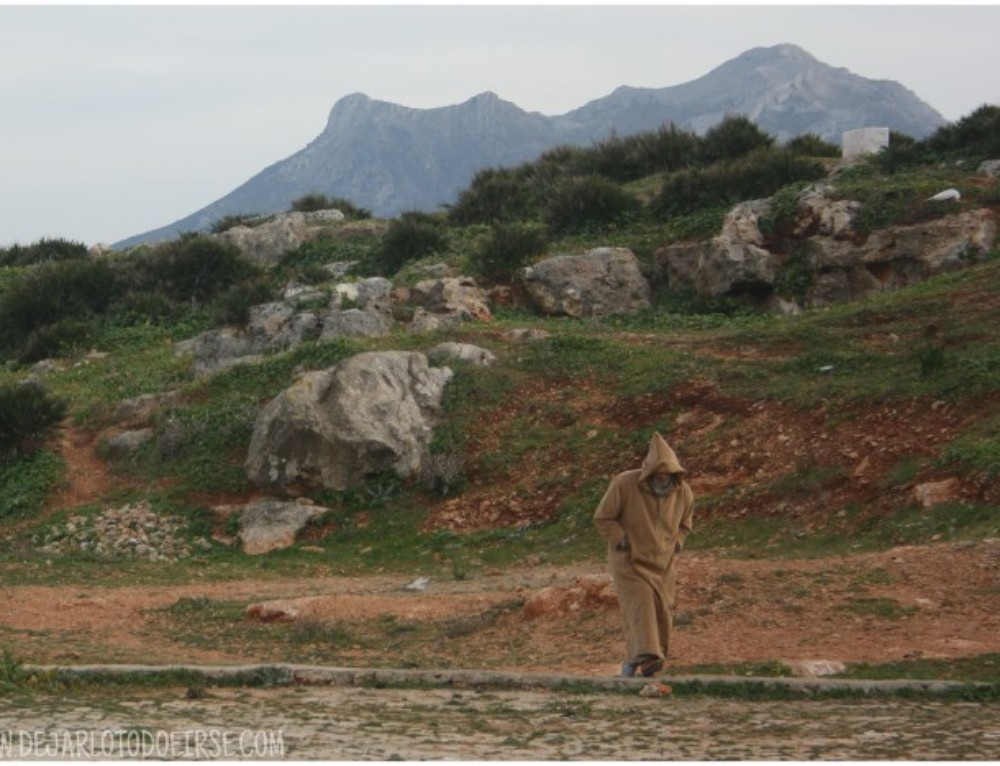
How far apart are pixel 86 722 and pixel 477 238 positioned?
19.8 metres

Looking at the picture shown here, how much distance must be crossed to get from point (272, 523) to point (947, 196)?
11.7m

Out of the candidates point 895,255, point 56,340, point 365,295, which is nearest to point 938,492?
point 895,255

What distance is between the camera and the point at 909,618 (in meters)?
10.4

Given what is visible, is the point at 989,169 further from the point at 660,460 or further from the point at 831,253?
the point at 660,460

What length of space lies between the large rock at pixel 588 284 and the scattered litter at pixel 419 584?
9.50 meters

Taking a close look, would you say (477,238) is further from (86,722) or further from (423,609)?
(86,722)

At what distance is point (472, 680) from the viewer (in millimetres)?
9391

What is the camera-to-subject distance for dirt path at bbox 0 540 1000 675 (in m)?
10.2

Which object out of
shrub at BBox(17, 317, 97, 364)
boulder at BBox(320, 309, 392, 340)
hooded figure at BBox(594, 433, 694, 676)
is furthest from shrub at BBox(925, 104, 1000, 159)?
hooded figure at BBox(594, 433, 694, 676)

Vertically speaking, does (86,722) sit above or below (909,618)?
above

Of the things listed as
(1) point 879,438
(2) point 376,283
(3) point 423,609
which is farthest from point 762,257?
(3) point 423,609

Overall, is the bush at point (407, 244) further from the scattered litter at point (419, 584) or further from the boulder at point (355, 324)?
the scattered litter at point (419, 584)

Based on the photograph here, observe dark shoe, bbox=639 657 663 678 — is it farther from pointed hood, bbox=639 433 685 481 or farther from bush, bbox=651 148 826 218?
bush, bbox=651 148 826 218

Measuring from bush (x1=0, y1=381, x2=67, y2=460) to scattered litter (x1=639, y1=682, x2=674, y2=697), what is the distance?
1241 centimetres
